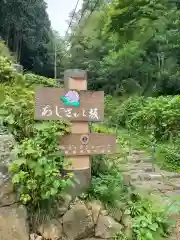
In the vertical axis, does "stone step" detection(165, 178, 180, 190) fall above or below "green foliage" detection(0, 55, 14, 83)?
below

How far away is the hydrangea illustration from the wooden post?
6cm

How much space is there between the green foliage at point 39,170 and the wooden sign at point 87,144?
0.20m

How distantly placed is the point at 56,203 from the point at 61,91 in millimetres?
1247

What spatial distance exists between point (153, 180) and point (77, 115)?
2484 mm

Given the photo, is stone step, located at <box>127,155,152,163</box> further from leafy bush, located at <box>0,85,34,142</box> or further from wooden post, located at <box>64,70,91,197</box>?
leafy bush, located at <box>0,85,34,142</box>

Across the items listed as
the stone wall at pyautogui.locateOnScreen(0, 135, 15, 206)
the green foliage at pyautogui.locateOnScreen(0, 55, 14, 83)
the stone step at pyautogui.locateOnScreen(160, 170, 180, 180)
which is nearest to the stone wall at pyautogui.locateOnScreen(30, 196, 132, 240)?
the stone wall at pyautogui.locateOnScreen(0, 135, 15, 206)

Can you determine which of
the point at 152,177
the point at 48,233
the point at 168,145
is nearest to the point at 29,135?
the point at 48,233

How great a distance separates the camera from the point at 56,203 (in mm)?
3086

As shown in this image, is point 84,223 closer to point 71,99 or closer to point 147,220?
point 147,220

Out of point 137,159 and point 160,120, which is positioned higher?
point 160,120

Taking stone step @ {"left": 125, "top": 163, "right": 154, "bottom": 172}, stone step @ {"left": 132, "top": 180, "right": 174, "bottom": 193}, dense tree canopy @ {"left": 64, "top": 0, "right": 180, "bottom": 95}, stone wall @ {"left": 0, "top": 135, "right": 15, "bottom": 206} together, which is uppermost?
dense tree canopy @ {"left": 64, "top": 0, "right": 180, "bottom": 95}

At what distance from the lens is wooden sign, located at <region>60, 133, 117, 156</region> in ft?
10.8

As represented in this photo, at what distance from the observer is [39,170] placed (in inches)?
112

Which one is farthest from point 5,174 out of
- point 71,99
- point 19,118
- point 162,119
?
point 162,119
